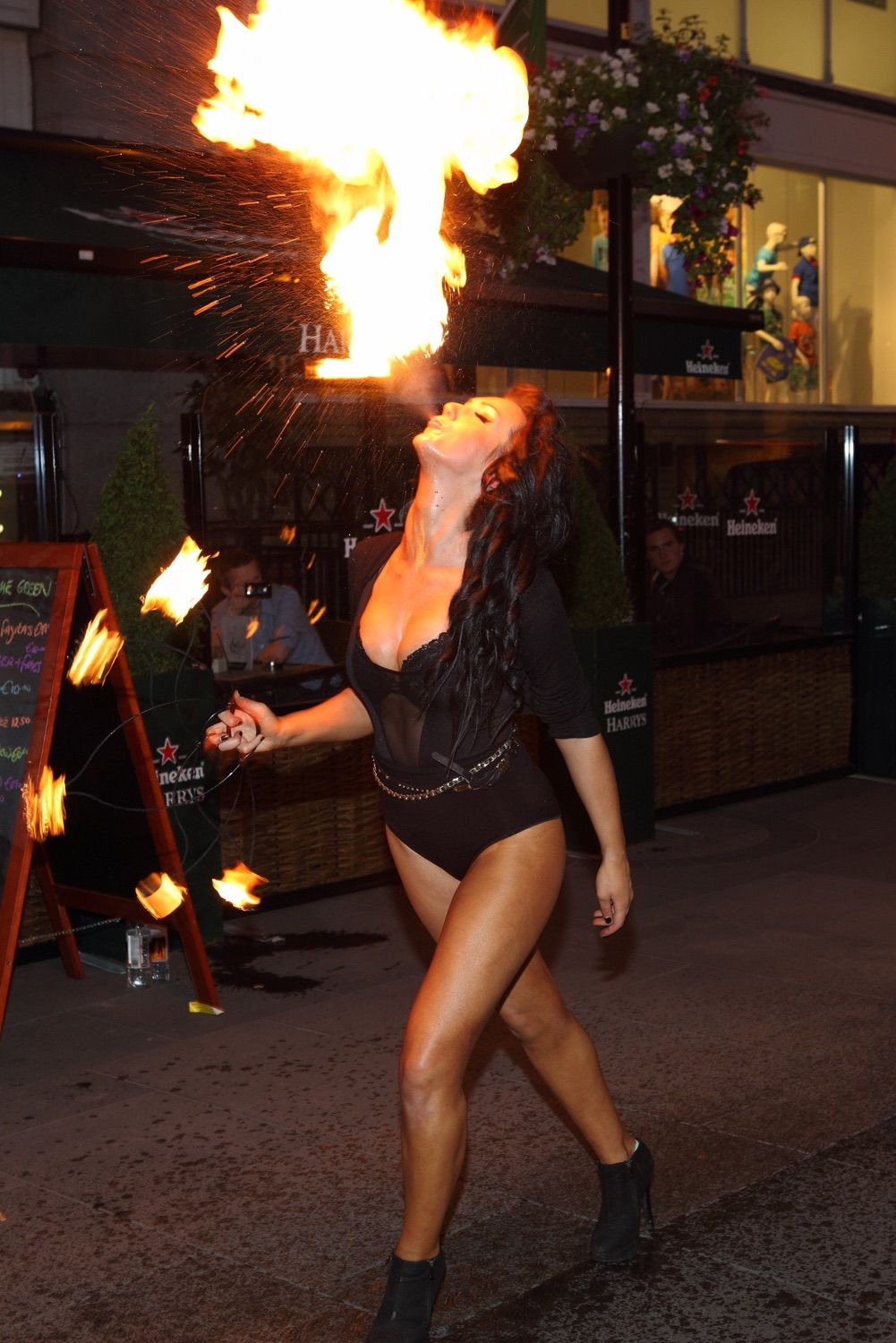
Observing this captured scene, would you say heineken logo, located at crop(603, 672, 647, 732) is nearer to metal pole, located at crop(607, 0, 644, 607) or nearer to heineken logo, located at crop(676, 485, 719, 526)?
metal pole, located at crop(607, 0, 644, 607)

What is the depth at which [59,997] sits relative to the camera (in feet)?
21.0

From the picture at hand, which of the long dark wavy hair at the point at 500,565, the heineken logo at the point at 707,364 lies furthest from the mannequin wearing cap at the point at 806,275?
the long dark wavy hair at the point at 500,565

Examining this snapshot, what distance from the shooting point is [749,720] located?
10.4m

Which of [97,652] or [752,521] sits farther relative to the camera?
[752,521]

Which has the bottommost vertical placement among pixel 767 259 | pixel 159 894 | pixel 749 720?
pixel 749 720

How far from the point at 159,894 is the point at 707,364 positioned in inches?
204

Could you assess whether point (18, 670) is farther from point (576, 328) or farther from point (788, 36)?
point (788, 36)

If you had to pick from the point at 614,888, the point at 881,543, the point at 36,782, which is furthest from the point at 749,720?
the point at 614,888

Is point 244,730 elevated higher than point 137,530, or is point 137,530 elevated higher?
point 137,530

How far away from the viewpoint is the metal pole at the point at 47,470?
7.63 meters

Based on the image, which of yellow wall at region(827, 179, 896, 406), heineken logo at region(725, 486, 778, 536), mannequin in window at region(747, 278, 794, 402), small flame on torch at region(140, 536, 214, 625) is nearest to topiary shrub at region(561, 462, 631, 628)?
heineken logo at region(725, 486, 778, 536)

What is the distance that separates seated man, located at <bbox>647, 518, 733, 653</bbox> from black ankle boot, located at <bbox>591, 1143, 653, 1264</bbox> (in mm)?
6018

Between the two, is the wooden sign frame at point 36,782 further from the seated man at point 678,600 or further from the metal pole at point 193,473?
the seated man at point 678,600

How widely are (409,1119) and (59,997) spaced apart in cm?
326
